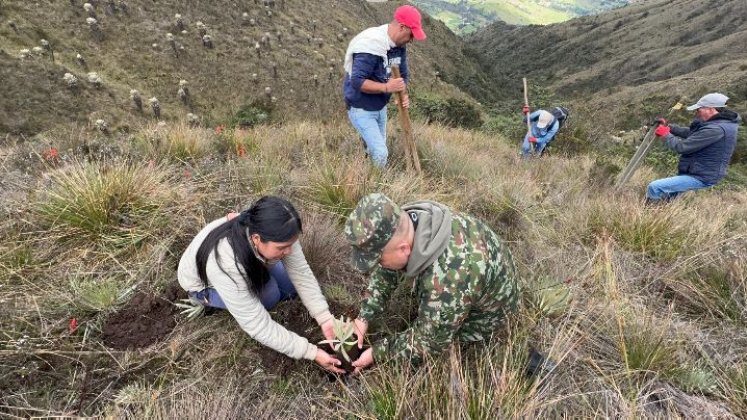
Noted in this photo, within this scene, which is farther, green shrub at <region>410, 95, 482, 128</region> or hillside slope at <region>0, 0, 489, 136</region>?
hillside slope at <region>0, 0, 489, 136</region>

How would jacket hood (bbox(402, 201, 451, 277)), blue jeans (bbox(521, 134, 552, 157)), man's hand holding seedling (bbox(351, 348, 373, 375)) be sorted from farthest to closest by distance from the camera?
blue jeans (bbox(521, 134, 552, 157)) → man's hand holding seedling (bbox(351, 348, 373, 375)) → jacket hood (bbox(402, 201, 451, 277))

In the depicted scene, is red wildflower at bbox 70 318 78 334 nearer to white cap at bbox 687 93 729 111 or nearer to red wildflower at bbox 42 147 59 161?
red wildflower at bbox 42 147 59 161

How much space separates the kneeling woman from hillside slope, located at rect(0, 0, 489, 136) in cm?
860

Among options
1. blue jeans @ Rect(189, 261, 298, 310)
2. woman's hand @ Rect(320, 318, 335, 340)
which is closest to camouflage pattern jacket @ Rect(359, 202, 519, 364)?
woman's hand @ Rect(320, 318, 335, 340)

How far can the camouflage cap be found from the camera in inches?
62.7

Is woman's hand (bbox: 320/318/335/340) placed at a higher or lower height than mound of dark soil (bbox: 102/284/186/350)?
lower

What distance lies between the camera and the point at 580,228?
3842 millimetres

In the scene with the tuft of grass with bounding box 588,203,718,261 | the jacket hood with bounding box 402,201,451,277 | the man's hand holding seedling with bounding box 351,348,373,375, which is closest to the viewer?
the jacket hood with bounding box 402,201,451,277

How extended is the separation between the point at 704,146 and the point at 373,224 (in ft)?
17.4

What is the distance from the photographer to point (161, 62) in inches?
649

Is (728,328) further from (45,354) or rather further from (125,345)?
(45,354)

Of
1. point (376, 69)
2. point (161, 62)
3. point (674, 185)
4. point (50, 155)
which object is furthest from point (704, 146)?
point (161, 62)

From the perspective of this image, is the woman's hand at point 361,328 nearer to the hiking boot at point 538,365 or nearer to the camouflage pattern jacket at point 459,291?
the camouflage pattern jacket at point 459,291

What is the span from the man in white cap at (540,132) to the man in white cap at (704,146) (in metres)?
2.28
